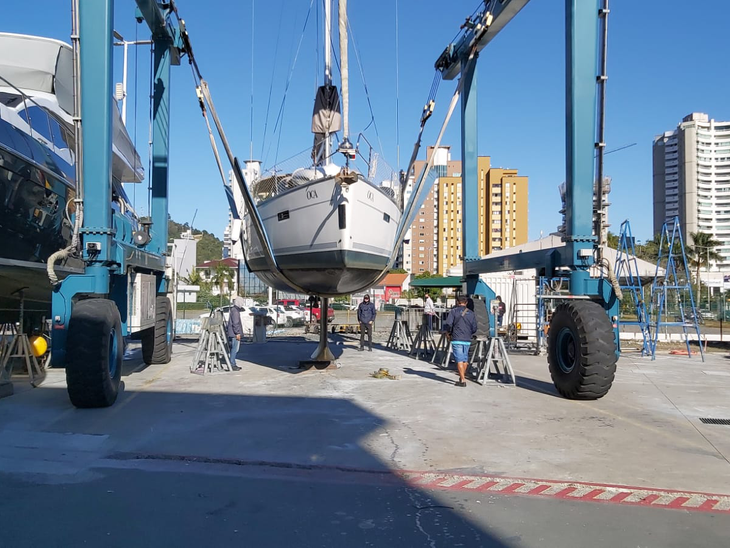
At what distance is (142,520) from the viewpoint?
159 inches

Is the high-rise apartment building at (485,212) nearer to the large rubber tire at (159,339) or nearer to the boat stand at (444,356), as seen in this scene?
the boat stand at (444,356)

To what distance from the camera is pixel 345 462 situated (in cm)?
555

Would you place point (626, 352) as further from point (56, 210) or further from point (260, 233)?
point (56, 210)

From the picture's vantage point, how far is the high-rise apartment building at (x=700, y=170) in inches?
5000

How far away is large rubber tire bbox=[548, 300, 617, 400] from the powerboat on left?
6.72 metres

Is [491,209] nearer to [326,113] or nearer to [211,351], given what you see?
[326,113]

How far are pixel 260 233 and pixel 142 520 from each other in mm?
7301

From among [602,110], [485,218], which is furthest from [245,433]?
[485,218]

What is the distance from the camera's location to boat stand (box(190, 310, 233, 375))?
1145 cm

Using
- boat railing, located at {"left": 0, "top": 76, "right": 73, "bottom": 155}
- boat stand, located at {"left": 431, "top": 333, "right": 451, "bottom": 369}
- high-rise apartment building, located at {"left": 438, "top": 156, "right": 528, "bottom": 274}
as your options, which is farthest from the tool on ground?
high-rise apartment building, located at {"left": 438, "top": 156, "right": 528, "bottom": 274}

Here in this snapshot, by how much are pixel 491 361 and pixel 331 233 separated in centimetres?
346

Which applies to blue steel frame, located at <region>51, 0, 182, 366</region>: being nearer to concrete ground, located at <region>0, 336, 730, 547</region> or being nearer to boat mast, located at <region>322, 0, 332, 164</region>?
concrete ground, located at <region>0, 336, 730, 547</region>

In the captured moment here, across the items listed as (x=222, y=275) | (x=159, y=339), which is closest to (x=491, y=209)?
(x=222, y=275)

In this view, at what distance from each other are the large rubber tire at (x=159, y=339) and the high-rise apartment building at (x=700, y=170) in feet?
432
